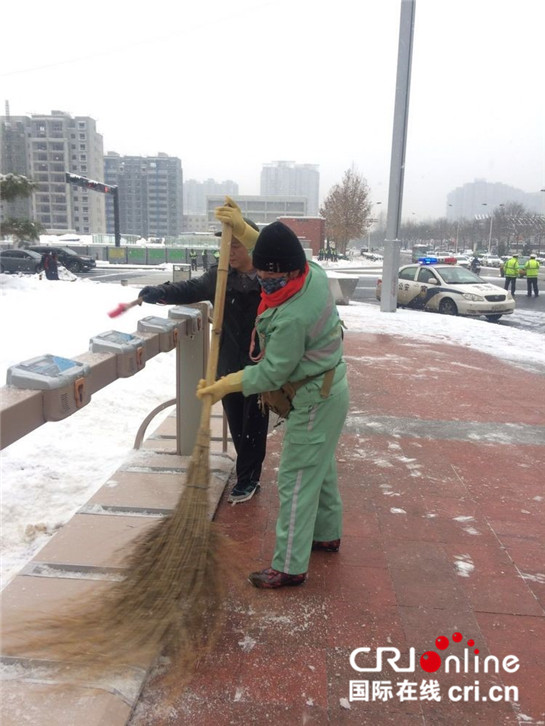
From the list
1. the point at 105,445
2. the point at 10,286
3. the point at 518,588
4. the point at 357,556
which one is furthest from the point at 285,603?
the point at 10,286

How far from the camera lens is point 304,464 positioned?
235 centimetres

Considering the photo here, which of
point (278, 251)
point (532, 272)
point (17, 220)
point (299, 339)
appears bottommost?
point (532, 272)

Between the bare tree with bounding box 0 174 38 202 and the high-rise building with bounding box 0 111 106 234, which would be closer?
the bare tree with bounding box 0 174 38 202

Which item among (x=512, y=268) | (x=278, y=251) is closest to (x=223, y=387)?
(x=278, y=251)

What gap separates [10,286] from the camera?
47.9ft

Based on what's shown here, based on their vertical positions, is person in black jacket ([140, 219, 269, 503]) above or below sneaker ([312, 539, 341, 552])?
above

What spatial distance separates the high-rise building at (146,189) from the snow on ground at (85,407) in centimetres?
8002

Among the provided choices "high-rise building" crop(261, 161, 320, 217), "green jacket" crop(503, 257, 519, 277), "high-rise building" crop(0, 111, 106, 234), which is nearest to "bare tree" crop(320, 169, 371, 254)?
"high-rise building" crop(0, 111, 106, 234)

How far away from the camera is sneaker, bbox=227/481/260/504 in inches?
130

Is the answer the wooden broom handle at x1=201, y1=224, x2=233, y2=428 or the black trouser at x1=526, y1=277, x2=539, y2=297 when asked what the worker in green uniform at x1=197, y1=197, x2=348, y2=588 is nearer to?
the wooden broom handle at x1=201, y1=224, x2=233, y2=428

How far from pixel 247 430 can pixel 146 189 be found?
92124mm

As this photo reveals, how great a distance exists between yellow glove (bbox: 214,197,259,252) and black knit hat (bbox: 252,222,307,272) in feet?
1.51

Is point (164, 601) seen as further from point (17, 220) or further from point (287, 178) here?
point (287, 178)

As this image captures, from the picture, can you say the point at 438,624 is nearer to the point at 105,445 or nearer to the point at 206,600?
the point at 206,600
